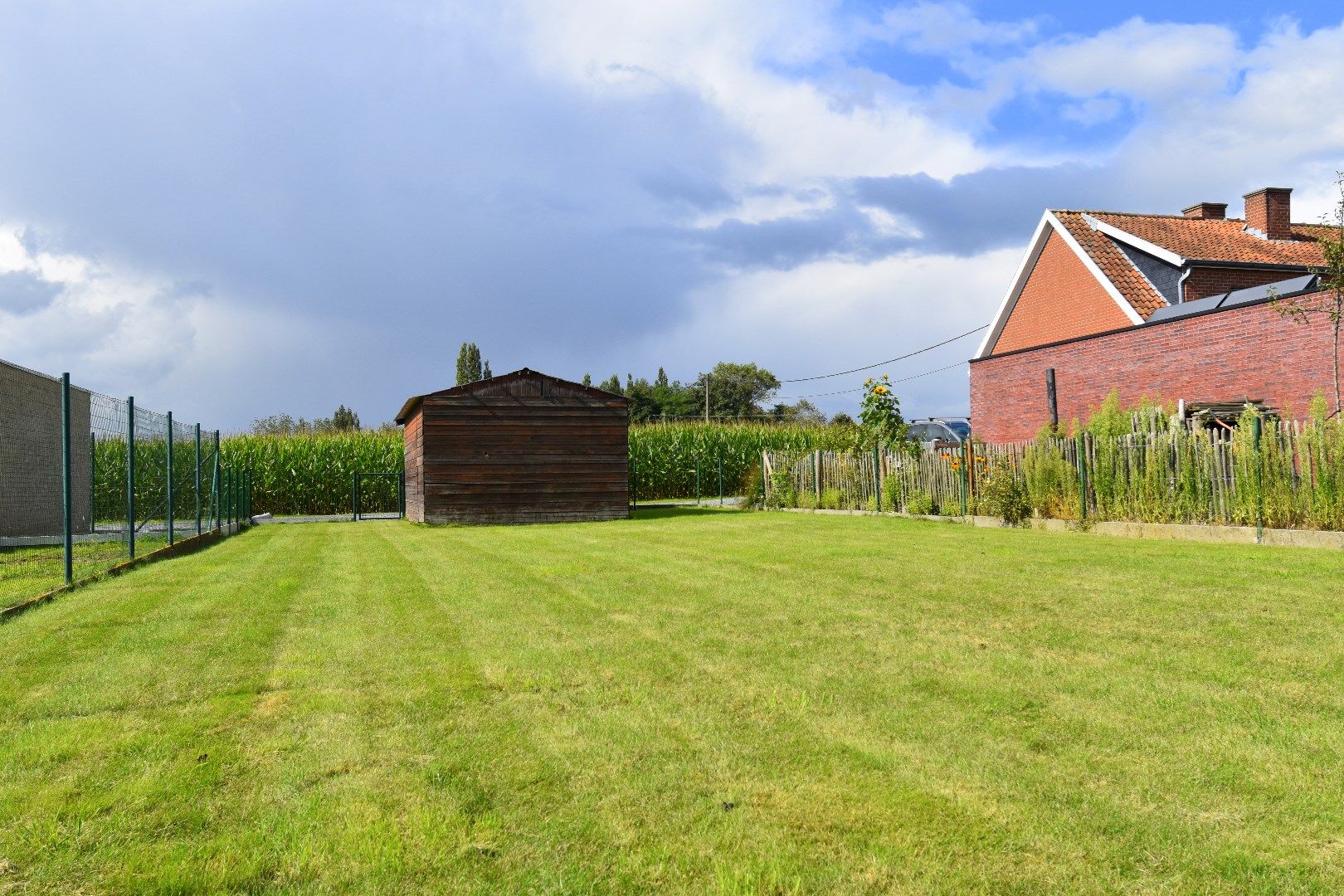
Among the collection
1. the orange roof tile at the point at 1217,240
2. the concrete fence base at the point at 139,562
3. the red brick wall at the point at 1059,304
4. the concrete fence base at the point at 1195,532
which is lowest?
the concrete fence base at the point at 1195,532

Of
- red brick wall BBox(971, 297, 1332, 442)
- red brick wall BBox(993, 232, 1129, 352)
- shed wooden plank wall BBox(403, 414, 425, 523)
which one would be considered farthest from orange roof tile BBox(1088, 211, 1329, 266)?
shed wooden plank wall BBox(403, 414, 425, 523)

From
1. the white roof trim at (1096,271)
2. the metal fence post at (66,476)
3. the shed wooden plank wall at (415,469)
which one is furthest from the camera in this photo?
the white roof trim at (1096,271)

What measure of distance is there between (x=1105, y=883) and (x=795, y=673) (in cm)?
251

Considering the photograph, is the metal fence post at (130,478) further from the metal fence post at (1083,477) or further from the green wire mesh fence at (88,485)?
the metal fence post at (1083,477)

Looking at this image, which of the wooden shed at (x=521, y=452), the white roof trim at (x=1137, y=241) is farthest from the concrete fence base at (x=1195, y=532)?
the white roof trim at (x=1137, y=241)

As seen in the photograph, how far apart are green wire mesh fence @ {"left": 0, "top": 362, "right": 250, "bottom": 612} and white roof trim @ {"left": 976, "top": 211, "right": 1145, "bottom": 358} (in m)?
21.2

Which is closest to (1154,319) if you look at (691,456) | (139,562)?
(691,456)

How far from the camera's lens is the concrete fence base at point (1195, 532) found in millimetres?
11727

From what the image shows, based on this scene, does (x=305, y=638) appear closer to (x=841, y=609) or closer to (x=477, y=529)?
(x=841, y=609)

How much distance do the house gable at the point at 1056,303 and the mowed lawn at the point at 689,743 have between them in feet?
69.6

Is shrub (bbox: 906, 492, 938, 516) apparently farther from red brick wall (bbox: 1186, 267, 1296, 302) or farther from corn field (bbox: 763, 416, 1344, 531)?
red brick wall (bbox: 1186, 267, 1296, 302)

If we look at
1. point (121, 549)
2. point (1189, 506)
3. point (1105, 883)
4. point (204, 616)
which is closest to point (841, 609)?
point (1105, 883)

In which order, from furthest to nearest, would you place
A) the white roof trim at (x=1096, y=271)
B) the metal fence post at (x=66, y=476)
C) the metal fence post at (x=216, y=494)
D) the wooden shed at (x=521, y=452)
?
the white roof trim at (x=1096, y=271)
the wooden shed at (x=521, y=452)
the metal fence post at (x=216, y=494)
the metal fence post at (x=66, y=476)

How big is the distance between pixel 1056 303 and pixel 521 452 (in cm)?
1762
